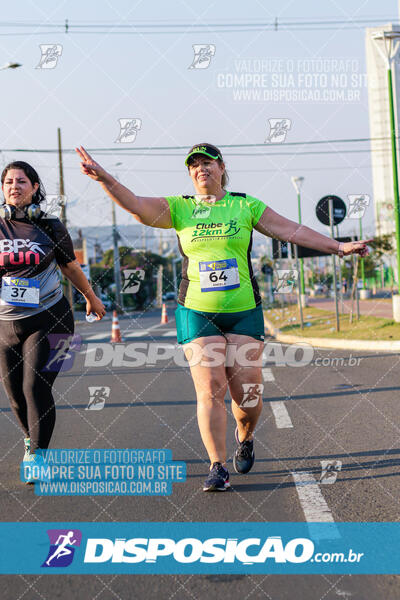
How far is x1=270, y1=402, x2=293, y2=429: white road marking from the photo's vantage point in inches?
244

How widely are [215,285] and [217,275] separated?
6cm

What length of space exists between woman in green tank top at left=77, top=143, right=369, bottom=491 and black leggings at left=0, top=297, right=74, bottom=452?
2.58 ft

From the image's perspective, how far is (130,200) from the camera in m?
4.08

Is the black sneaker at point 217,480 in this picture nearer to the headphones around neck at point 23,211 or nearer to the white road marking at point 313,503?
the white road marking at point 313,503

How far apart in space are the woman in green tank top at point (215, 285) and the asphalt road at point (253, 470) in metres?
0.48

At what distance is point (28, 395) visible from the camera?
442cm

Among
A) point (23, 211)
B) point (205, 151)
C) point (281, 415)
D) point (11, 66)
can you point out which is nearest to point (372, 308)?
point (11, 66)

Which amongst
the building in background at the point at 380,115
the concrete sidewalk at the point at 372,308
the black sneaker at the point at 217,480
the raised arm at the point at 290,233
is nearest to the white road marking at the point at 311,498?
the black sneaker at the point at 217,480

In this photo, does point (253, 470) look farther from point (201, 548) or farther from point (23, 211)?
point (23, 211)

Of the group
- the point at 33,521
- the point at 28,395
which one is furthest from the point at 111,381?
the point at 33,521

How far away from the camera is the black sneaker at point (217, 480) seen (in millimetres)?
4113

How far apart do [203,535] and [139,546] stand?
30cm

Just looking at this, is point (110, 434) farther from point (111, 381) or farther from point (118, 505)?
point (111, 381)

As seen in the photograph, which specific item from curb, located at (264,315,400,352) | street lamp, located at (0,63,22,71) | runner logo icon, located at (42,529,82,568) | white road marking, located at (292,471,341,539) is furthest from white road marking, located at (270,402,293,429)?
street lamp, located at (0,63,22,71)
